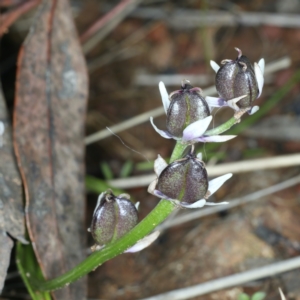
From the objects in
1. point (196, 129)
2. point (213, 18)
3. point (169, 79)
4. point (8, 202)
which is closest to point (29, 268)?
point (8, 202)

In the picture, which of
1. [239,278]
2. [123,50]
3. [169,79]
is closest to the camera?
[239,278]

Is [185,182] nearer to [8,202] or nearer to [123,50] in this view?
[8,202]

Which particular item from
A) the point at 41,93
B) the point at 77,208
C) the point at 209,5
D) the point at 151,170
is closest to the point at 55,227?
the point at 77,208

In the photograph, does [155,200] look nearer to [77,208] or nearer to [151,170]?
[151,170]

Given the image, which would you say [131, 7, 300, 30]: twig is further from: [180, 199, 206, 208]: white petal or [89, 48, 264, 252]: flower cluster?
[180, 199, 206, 208]: white petal

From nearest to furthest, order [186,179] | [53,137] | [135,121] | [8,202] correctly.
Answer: [186,179] → [8,202] → [53,137] → [135,121]

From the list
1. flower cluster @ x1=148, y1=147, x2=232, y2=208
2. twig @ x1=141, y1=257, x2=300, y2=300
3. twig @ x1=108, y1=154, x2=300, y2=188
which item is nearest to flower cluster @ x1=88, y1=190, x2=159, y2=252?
flower cluster @ x1=148, y1=147, x2=232, y2=208
